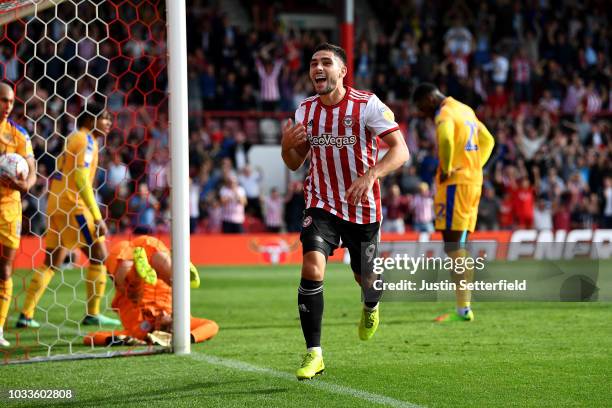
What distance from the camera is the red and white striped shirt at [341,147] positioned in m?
6.50

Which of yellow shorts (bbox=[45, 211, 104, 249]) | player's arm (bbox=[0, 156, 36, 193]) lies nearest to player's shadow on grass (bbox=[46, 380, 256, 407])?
player's arm (bbox=[0, 156, 36, 193])

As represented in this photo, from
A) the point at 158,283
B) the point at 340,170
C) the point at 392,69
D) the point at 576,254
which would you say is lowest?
the point at 576,254

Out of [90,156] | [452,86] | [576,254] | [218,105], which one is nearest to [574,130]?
[452,86]

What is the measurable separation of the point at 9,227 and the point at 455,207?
4156mm

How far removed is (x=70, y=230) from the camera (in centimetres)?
988

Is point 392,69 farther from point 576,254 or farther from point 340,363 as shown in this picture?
point 340,363

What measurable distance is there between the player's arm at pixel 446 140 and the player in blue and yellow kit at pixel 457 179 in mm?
12

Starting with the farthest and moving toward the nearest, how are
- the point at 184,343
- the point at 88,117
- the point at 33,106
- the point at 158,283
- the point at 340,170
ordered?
the point at 33,106, the point at 88,117, the point at 158,283, the point at 184,343, the point at 340,170

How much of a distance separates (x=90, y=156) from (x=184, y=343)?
2.83 m

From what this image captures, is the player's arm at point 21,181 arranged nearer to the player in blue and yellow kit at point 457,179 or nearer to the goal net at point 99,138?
the goal net at point 99,138

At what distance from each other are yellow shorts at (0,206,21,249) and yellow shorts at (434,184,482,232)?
397 centimetres

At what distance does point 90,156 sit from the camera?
374 inches

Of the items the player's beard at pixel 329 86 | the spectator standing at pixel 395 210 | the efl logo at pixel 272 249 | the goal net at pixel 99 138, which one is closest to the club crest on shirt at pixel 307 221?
the player's beard at pixel 329 86

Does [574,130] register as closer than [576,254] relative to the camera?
No
